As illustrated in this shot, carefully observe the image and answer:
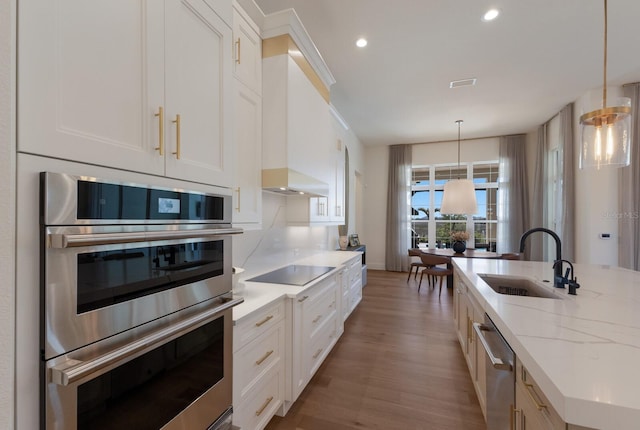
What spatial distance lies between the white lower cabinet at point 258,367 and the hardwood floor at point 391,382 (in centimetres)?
28

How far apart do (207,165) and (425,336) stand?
10.2ft

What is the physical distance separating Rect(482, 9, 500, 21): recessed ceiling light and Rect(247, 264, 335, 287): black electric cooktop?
9.15 feet

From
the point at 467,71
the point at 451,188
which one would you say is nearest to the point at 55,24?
the point at 467,71

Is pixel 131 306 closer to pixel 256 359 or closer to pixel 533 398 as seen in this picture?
pixel 256 359

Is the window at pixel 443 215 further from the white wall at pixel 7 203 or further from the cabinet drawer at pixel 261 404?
the white wall at pixel 7 203

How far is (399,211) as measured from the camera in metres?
6.92

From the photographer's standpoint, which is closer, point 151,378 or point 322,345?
point 151,378

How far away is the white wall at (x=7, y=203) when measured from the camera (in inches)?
21.8


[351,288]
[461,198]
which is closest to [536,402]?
[351,288]

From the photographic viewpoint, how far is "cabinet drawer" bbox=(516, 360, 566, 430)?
82 centimetres

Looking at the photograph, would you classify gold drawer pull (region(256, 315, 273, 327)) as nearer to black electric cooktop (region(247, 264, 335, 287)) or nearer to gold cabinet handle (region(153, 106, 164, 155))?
black electric cooktop (region(247, 264, 335, 287))

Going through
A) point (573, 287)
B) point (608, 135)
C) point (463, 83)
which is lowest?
point (573, 287)

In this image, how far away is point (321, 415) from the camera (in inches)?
76.5

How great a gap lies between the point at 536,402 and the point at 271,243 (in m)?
2.26
